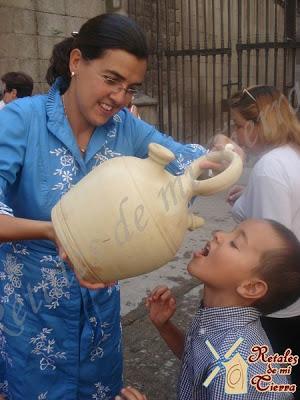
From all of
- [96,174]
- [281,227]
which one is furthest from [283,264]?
[96,174]

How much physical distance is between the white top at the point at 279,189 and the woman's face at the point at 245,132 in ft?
0.54

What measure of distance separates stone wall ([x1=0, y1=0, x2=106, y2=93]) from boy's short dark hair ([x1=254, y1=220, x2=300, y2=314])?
15.3 ft

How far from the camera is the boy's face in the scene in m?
1.50

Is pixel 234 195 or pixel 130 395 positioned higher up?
pixel 234 195

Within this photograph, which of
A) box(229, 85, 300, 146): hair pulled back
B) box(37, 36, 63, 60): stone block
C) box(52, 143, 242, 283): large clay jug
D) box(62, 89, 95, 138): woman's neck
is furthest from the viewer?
box(37, 36, 63, 60): stone block

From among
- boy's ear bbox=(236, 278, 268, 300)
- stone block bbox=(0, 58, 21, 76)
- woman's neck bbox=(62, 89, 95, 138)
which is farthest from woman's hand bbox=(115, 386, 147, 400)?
stone block bbox=(0, 58, 21, 76)

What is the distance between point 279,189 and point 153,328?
1.67m

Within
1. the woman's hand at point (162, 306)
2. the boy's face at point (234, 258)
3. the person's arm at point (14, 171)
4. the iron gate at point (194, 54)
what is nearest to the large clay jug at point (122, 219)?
the person's arm at point (14, 171)

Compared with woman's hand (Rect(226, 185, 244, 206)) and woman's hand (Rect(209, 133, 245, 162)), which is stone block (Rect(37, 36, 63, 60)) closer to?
woman's hand (Rect(226, 185, 244, 206))

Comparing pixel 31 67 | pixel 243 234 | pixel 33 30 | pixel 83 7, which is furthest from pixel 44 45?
pixel 243 234

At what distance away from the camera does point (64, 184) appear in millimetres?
1582

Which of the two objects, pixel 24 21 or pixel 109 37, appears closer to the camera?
pixel 109 37

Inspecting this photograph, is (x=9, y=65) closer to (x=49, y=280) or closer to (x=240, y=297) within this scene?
(x=49, y=280)

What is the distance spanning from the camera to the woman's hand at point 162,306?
68.6 inches
